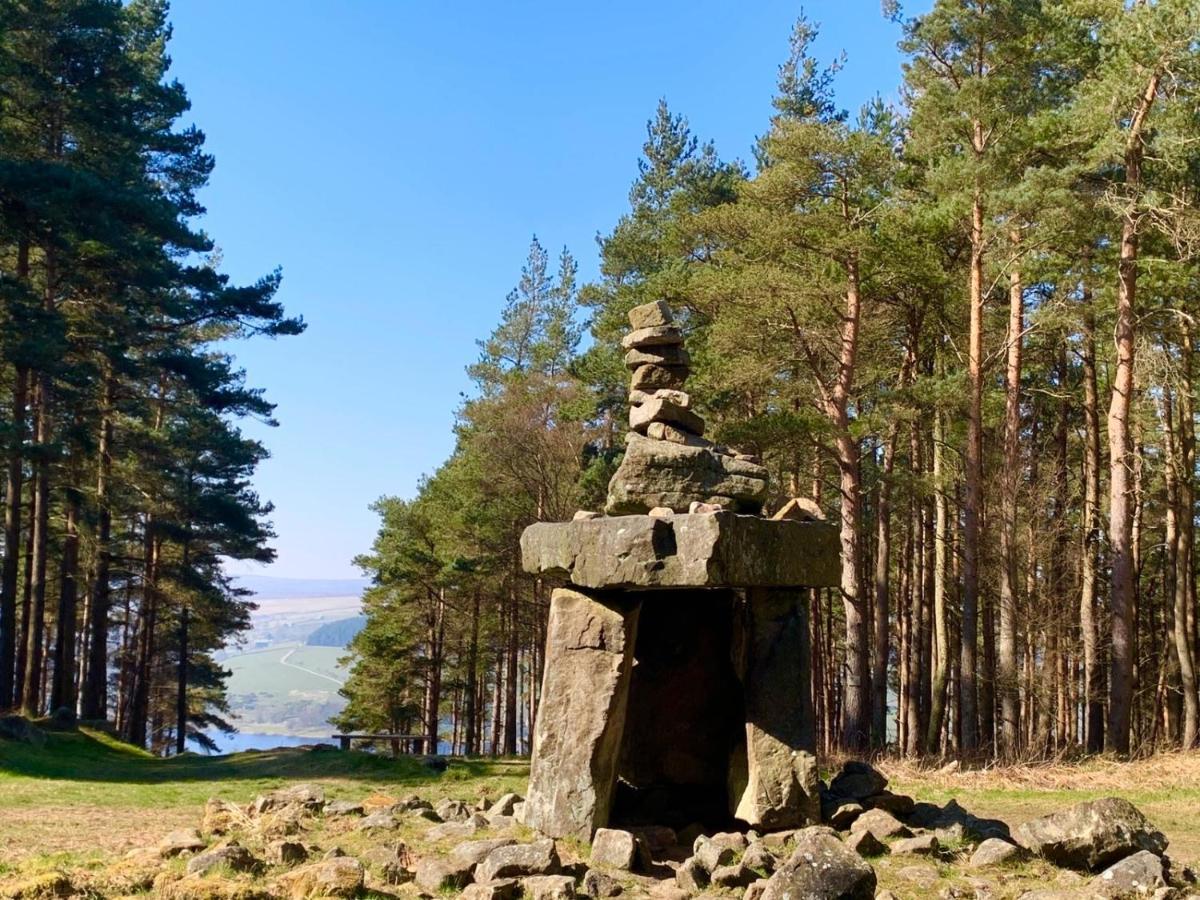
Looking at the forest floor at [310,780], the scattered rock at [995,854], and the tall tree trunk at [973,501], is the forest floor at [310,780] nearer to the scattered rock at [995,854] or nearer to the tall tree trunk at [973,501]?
the scattered rock at [995,854]

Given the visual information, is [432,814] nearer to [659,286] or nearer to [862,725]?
[862,725]

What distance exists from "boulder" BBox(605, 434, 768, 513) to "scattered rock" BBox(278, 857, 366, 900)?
341 centimetres

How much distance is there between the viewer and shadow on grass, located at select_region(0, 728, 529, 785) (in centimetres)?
1549

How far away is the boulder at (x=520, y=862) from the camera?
6938 mm

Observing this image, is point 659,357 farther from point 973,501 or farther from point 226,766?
point 226,766

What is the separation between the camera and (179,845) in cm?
780

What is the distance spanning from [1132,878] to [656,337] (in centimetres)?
553

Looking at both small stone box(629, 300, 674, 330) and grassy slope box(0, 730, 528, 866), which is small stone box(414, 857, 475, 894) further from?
small stone box(629, 300, 674, 330)

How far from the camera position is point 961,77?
17.3 meters

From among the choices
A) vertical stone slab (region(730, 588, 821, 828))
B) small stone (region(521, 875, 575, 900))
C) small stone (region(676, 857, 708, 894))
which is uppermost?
vertical stone slab (region(730, 588, 821, 828))

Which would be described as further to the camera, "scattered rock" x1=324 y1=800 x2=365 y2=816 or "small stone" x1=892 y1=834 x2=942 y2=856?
"scattered rock" x1=324 y1=800 x2=365 y2=816

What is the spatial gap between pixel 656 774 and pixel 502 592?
19.9m

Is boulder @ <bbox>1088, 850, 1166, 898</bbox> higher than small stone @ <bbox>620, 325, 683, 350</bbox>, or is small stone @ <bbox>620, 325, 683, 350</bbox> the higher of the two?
small stone @ <bbox>620, 325, 683, 350</bbox>

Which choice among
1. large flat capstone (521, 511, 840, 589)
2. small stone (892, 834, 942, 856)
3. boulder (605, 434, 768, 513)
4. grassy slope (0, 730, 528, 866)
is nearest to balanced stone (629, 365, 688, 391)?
boulder (605, 434, 768, 513)
